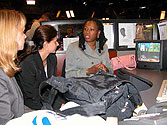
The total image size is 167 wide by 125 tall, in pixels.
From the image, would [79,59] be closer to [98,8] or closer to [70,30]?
[70,30]

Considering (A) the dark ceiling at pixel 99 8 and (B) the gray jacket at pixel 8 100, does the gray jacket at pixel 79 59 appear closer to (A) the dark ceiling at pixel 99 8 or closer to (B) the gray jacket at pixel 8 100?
(B) the gray jacket at pixel 8 100

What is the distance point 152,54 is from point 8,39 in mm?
1949

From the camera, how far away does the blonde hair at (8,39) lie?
52.4 inches

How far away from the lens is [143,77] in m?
2.32

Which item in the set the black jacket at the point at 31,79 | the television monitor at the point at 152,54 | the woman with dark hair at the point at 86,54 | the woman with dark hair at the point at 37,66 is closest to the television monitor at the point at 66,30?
the woman with dark hair at the point at 86,54

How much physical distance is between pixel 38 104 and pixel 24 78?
0.26m

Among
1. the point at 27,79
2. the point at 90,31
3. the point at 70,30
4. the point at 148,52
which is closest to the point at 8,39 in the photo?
the point at 27,79

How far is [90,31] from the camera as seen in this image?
2500 millimetres

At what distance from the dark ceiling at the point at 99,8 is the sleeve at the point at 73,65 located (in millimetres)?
10126

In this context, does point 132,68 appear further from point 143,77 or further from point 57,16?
point 57,16

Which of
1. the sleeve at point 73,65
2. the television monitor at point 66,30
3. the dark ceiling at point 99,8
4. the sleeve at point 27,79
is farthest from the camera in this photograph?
the dark ceiling at point 99,8

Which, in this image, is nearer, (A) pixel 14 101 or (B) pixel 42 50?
(A) pixel 14 101

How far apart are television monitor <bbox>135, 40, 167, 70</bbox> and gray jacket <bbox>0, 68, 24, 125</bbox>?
73.8 inches

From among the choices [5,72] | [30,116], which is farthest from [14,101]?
[30,116]
